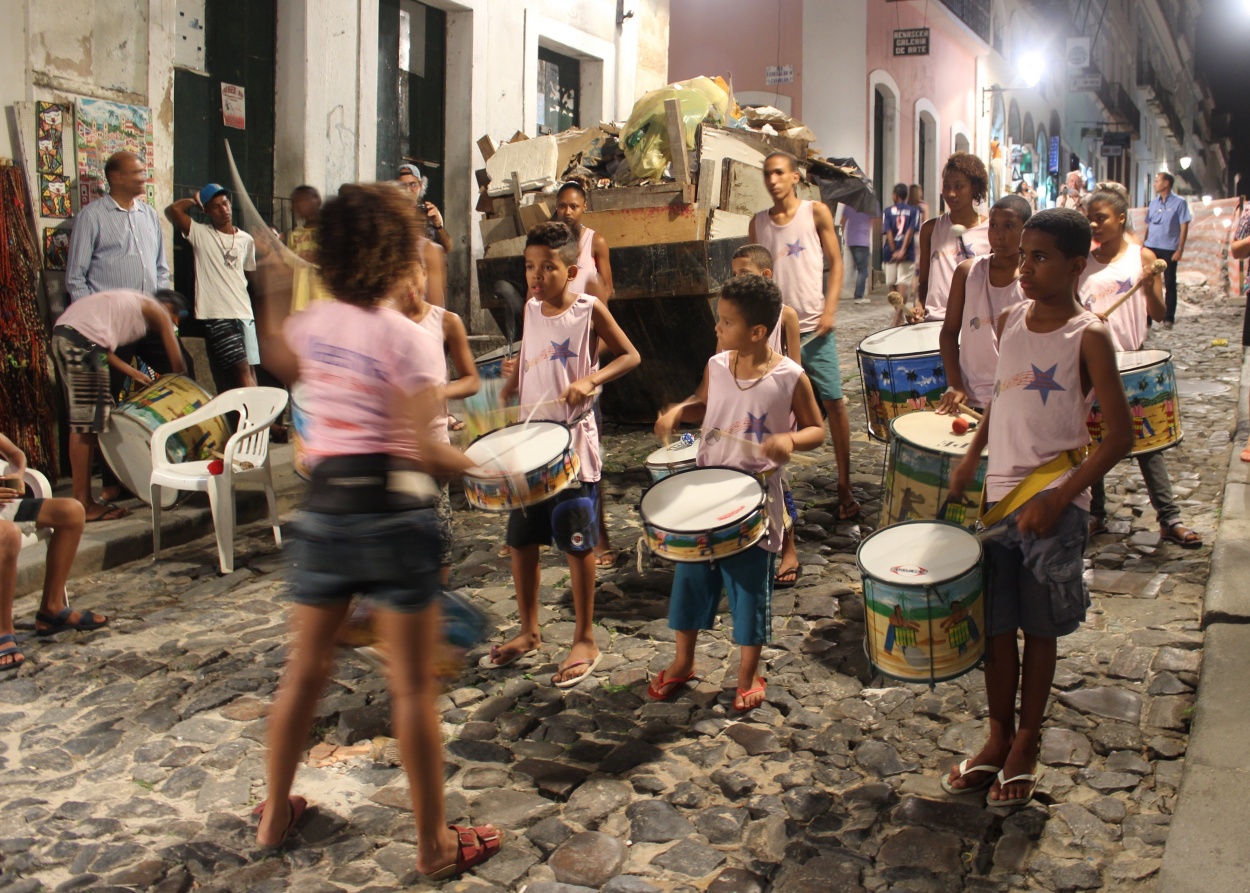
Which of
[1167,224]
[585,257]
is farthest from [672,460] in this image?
[1167,224]

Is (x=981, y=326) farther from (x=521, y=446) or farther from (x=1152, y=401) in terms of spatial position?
(x=521, y=446)

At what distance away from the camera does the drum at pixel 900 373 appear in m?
5.16

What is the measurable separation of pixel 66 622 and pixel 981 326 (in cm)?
423

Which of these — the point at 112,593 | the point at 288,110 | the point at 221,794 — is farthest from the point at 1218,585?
the point at 288,110

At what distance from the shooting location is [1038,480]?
324cm

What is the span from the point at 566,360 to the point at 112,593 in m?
2.80

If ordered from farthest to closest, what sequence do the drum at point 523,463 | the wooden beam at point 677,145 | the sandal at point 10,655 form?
the wooden beam at point 677,145
the sandal at point 10,655
the drum at point 523,463

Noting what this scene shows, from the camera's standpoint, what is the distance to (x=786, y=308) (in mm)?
5480

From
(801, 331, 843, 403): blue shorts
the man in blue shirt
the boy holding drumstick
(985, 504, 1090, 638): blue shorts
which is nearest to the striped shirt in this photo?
the boy holding drumstick

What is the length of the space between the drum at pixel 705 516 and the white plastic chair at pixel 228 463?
3080 millimetres

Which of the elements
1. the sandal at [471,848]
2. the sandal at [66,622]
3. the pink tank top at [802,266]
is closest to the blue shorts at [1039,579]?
the sandal at [471,848]

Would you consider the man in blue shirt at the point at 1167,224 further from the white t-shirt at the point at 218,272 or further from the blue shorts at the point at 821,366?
the white t-shirt at the point at 218,272

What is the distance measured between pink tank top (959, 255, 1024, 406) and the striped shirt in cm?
532

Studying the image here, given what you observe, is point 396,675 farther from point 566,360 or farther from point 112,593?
point 112,593
